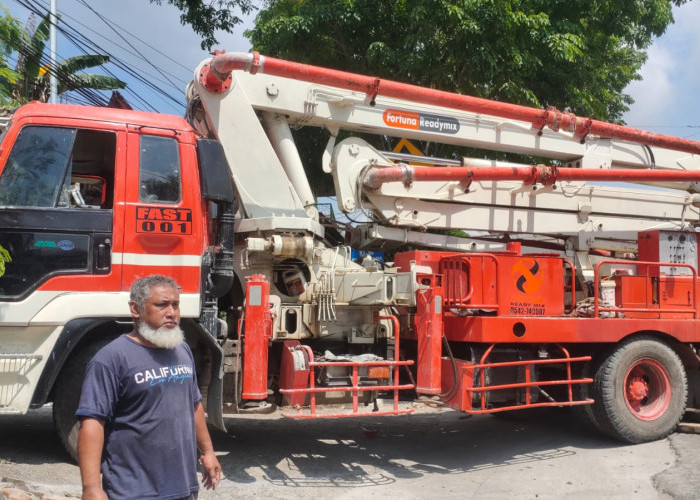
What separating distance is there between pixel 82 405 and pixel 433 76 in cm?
857

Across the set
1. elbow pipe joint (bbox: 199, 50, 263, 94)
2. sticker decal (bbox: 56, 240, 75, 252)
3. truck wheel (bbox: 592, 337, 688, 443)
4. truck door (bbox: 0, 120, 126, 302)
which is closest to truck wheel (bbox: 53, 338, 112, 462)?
truck door (bbox: 0, 120, 126, 302)

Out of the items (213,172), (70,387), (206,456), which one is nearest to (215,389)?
(70,387)

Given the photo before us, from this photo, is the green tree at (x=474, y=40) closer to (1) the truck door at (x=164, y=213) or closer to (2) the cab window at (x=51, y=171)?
(1) the truck door at (x=164, y=213)

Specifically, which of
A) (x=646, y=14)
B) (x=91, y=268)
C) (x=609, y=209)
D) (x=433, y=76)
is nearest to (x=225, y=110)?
(x=91, y=268)

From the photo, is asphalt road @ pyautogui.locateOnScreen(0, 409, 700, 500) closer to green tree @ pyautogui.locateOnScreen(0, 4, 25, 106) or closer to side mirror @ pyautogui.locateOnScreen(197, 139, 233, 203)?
side mirror @ pyautogui.locateOnScreen(197, 139, 233, 203)

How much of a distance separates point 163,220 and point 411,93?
2.78 meters

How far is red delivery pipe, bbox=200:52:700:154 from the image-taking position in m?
5.79

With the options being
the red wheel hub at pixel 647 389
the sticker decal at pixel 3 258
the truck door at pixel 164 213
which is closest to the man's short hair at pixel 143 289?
the sticker decal at pixel 3 258

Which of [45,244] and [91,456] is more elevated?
[45,244]

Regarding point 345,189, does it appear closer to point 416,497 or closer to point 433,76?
point 416,497

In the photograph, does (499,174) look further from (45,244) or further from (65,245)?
(45,244)

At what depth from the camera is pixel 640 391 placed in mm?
6602

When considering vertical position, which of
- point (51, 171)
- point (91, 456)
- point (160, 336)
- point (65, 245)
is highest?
point (51, 171)

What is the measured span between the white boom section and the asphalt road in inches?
85.0
